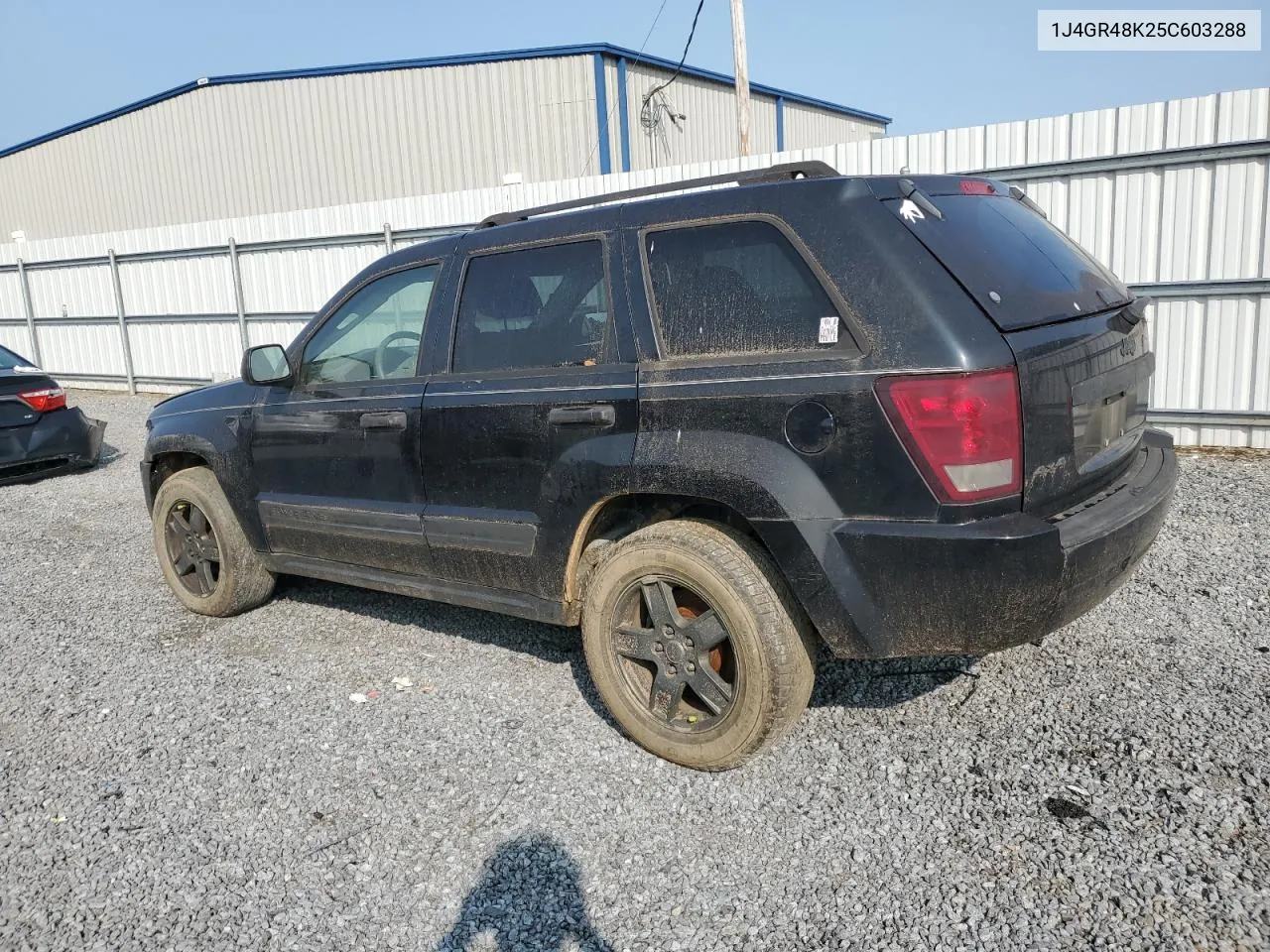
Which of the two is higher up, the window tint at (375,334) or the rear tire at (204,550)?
the window tint at (375,334)

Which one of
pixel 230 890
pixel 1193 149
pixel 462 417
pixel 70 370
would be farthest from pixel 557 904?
pixel 70 370

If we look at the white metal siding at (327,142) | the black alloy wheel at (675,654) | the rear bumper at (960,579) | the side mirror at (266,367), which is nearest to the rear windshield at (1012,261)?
the rear bumper at (960,579)

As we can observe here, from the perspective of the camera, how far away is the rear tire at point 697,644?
3.00 meters

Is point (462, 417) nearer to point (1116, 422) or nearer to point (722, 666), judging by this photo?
point (722, 666)

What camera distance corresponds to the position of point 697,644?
10.4 ft

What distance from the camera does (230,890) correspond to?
8.96ft

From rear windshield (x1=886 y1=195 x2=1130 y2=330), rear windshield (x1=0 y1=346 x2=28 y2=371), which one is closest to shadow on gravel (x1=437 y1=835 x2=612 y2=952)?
rear windshield (x1=886 y1=195 x2=1130 y2=330)

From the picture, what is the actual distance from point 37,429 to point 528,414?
753cm

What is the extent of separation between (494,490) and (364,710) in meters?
1.07

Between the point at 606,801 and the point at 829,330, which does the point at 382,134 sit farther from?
the point at 606,801

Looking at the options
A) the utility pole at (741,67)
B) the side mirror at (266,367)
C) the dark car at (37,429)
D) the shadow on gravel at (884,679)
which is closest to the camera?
the shadow on gravel at (884,679)

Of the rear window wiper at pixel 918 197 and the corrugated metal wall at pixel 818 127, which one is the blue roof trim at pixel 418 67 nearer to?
the corrugated metal wall at pixel 818 127

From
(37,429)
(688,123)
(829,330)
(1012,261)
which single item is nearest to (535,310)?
(829,330)

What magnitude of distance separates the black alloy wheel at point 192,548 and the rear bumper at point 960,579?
3.44 metres
